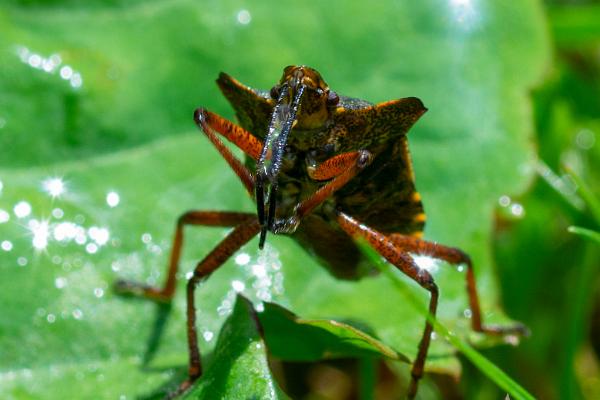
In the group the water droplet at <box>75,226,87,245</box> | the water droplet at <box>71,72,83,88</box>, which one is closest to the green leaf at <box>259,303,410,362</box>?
the water droplet at <box>75,226,87,245</box>

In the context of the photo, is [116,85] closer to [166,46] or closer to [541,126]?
[166,46]

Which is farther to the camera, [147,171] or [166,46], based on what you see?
[166,46]

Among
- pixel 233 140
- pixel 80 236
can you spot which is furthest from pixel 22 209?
pixel 233 140

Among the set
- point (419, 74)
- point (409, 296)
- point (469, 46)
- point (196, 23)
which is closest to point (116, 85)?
point (196, 23)

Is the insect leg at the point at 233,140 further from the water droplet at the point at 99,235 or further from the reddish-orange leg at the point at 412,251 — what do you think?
the water droplet at the point at 99,235

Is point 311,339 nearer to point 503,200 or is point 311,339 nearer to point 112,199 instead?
point 112,199

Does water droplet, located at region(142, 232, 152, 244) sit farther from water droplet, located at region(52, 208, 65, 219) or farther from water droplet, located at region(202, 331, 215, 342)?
water droplet, located at region(202, 331, 215, 342)

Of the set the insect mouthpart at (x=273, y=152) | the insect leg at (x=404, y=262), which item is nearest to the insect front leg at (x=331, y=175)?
the insect mouthpart at (x=273, y=152)
